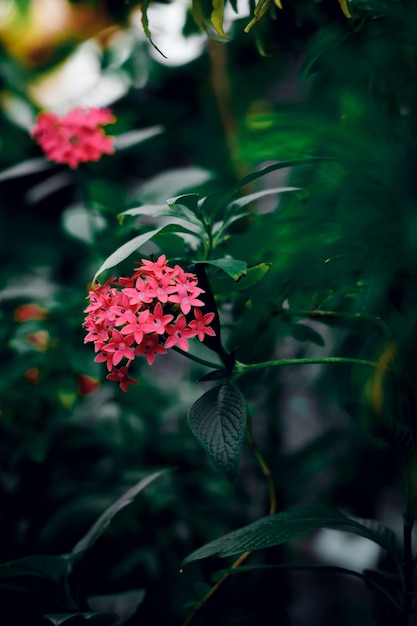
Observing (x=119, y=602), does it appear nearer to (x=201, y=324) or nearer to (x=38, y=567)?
(x=38, y=567)

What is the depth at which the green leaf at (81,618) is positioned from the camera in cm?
63

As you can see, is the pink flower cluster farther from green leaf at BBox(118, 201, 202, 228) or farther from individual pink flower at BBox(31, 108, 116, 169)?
individual pink flower at BBox(31, 108, 116, 169)

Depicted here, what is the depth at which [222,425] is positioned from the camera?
1.80 feet

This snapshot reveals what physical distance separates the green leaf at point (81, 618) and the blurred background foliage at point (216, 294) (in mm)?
88

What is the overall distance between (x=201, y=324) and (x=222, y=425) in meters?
0.10

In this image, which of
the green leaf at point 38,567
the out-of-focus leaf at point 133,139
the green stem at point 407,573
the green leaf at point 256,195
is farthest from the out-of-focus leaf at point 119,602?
the out-of-focus leaf at point 133,139

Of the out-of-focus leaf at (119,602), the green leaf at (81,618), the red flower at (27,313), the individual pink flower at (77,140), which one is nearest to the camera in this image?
the green leaf at (81,618)

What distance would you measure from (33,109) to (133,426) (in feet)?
2.80

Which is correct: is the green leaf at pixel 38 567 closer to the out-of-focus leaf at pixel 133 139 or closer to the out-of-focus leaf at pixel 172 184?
the out-of-focus leaf at pixel 172 184

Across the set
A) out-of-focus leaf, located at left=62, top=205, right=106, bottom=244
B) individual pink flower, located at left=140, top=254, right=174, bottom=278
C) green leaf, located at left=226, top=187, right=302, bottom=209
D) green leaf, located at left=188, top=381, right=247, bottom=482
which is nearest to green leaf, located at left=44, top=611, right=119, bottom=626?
green leaf, located at left=188, top=381, right=247, bottom=482

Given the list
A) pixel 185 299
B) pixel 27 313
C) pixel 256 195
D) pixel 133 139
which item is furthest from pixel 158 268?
pixel 27 313

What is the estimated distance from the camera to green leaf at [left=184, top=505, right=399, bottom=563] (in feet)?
1.94

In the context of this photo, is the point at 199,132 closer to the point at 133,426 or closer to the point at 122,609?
the point at 133,426

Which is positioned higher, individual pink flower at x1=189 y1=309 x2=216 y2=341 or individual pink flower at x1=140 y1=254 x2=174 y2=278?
individual pink flower at x1=140 y1=254 x2=174 y2=278
